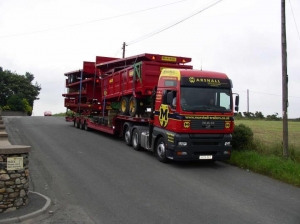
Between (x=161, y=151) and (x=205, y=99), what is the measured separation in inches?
88.6

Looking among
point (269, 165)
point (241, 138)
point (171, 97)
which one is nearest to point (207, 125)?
point (171, 97)

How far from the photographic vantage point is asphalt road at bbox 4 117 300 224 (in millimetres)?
6059

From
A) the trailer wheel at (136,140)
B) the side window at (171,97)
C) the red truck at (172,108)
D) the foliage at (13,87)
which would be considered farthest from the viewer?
the foliage at (13,87)

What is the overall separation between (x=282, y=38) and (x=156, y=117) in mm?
4896

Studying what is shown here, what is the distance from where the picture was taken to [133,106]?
47.8ft

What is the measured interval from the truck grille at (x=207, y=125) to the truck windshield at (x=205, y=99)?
37cm

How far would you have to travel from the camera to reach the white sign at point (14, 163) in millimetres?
6023

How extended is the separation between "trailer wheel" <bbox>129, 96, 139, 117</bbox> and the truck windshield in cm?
377

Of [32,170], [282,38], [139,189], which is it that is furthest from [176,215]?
[282,38]

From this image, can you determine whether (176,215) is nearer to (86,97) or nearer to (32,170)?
(32,170)

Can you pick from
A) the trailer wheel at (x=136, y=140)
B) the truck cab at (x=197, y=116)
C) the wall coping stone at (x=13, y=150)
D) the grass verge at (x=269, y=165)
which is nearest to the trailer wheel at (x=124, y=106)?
the trailer wheel at (x=136, y=140)

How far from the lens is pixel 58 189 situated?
7.53 meters

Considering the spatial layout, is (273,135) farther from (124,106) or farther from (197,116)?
(197,116)

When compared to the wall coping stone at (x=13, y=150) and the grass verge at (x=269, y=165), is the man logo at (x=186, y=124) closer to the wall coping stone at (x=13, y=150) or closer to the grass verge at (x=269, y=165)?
the grass verge at (x=269, y=165)
